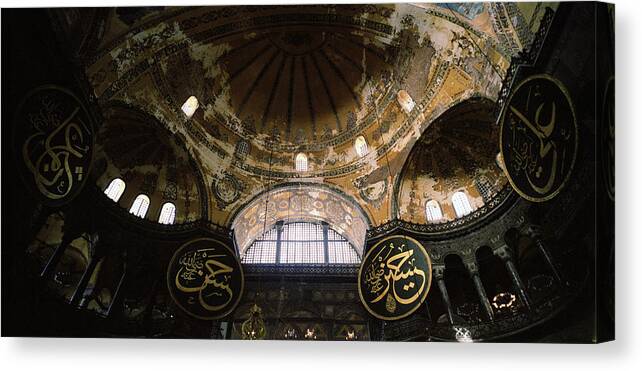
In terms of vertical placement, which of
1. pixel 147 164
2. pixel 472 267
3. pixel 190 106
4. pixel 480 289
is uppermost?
pixel 190 106

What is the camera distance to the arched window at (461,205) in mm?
6990

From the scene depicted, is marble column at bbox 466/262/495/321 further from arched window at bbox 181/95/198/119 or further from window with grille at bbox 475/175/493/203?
arched window at bbox 181/95/198/119

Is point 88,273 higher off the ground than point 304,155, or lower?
lower

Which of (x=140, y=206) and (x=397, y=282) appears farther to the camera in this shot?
(x=140, y=206)

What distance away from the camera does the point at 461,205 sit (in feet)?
23.0

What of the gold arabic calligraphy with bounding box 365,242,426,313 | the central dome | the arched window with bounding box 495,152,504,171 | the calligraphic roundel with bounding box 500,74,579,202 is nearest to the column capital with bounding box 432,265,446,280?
the gold arabic calligraphy with bounding box 365,242,426,313

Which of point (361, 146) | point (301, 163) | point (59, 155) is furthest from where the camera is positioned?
point (361, 146)

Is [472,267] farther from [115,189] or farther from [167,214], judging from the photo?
[115,189]

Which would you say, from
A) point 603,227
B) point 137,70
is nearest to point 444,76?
point 603,227

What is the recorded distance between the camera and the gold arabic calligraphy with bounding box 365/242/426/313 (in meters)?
6.59

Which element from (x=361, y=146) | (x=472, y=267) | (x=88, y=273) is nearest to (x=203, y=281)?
(x=88, y=273)

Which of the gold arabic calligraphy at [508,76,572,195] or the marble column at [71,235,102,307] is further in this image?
the marble column at [71,235,102,307]

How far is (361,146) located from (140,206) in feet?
8.90

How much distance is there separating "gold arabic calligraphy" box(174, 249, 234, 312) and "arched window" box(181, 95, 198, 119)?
5.69 feet
